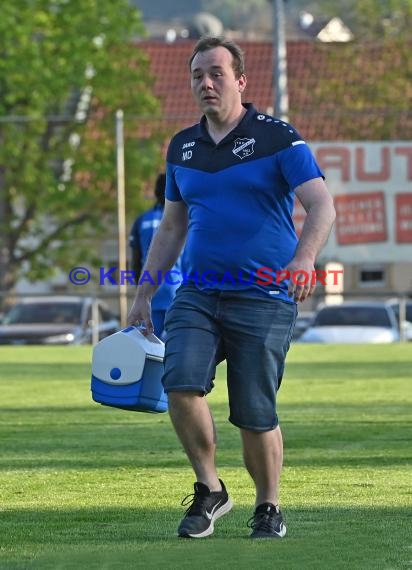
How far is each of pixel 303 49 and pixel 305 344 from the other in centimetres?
2802

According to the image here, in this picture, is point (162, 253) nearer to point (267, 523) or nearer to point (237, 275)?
point (237, 275)

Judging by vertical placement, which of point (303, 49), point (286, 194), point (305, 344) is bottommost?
point (305, 344)

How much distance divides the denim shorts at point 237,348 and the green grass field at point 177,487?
0.54 metres

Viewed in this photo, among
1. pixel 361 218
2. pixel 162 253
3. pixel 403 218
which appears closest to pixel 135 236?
pixel 162 253

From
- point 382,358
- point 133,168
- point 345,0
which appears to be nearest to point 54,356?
point 382,358

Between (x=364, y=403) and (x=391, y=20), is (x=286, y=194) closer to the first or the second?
(x=364, y=403)

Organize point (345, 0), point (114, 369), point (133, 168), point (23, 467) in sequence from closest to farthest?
point (114, 369)
point (23, 467)
point (133, 168)
point (345, 0)

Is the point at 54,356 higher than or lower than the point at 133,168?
lower

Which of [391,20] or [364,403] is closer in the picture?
[364,403]

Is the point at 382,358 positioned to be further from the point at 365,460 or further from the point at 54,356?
the point at 365,460

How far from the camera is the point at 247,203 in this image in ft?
22.6

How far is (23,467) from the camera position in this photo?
991 centimetres

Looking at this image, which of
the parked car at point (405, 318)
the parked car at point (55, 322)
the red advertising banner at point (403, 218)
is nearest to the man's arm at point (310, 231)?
the red advertising banner at point (403, 218)

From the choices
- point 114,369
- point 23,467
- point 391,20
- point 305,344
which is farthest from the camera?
point 391,20
